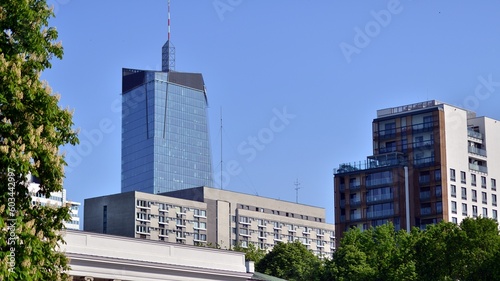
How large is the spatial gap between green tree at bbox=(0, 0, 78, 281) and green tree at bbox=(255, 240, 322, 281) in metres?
95.4

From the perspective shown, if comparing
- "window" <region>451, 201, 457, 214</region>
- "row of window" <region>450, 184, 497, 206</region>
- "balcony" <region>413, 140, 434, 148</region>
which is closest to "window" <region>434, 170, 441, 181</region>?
"row of window" <region>450, 184, 497, 206</region>

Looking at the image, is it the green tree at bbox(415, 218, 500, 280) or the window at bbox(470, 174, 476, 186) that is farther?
the window at bbox(470, 174, 476, 186)

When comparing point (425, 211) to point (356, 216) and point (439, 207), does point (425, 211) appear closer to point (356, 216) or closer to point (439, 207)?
point (439, 207)

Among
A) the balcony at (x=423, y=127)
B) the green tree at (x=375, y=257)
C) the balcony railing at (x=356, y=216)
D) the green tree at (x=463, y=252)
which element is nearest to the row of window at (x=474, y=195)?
the balcony at (x=423, y=127)

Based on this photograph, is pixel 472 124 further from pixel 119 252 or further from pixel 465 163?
pixel 119 252

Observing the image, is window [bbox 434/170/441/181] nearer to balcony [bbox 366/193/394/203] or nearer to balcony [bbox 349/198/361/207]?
balcony [bbox 366/193/394/203]

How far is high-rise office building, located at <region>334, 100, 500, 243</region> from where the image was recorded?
17400 cm

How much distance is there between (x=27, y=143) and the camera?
4016 cm

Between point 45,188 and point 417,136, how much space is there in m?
139

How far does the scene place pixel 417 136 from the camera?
580ft

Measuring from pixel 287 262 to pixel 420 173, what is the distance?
42.3 m

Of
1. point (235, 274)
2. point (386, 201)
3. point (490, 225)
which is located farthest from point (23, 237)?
point (386, 201)

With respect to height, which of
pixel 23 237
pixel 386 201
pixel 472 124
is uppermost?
pixel 472 124

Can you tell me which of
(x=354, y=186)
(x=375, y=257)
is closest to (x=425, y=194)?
(x=354, y=186)
